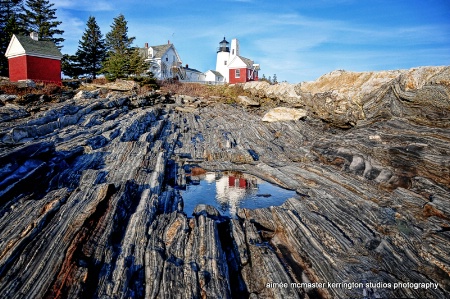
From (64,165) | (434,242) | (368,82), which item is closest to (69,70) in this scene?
(64,165)

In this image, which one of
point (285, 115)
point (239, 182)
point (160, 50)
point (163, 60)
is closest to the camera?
point (239, 182)

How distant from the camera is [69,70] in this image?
55.4 metres

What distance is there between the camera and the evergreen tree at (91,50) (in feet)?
183

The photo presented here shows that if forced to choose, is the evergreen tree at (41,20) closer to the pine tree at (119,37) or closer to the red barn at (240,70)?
the pine tree at (119,37)

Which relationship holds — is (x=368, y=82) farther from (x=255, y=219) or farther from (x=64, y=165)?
(x=64, y=165)

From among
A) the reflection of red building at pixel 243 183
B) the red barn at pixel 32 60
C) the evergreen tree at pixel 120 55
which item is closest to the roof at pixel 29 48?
the red barn at pixel 32 60

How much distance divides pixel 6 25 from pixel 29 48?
1716cm

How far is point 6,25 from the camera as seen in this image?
1944 inches

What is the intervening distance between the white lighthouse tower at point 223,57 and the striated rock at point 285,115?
55.8 meters

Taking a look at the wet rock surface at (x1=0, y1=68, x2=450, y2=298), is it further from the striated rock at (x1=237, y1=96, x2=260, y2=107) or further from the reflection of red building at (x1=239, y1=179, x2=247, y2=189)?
the striated rock at (x1=237, y1=96, x2=260, y2=107)

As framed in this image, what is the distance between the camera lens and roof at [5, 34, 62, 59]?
3934 centimetres

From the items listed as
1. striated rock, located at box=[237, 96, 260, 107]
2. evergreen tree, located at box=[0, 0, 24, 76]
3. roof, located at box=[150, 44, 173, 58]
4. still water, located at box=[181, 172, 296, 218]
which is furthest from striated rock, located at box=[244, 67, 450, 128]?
evergreen tree, located at box=[0, 0, 24, 76]

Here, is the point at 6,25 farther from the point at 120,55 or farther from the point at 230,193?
the point at 230,193

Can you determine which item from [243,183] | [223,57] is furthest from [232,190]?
[223,57]
